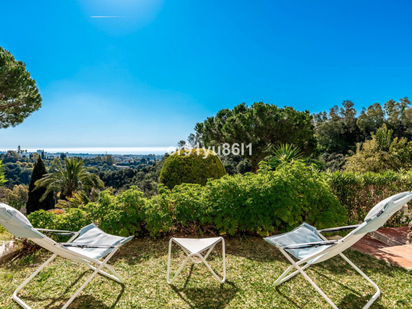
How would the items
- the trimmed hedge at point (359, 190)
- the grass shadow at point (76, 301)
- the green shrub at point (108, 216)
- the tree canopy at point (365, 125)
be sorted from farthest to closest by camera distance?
the tree canopy at point (365, 125) < the trimmed hedge at point (359, 190) < the green shrub at point (108, 216) < the grass shadow at point (76, 301)

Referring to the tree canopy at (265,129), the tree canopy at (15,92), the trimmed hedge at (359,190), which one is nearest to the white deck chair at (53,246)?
the trimmed hedge at (359,190)

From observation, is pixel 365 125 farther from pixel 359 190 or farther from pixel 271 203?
pixel 271 203

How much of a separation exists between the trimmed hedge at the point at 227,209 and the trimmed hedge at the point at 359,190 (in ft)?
4.34

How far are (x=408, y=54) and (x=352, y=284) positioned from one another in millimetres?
22494

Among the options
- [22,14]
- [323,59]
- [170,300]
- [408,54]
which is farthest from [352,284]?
[408,54]

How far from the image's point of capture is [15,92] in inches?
432

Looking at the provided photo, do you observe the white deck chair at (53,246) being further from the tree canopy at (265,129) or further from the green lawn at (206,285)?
the tree canopy at (265,129)

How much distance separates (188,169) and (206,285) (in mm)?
4414

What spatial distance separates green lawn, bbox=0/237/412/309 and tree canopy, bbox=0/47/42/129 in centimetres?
1107

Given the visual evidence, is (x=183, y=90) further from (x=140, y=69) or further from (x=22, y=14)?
(x=22, y=14)

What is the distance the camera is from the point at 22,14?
8.34m

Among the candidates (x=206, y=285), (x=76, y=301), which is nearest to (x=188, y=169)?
(x=206, y=285)

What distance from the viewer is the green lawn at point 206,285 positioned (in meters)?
2.20

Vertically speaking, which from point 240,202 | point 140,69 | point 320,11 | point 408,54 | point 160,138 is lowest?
point 240,202
